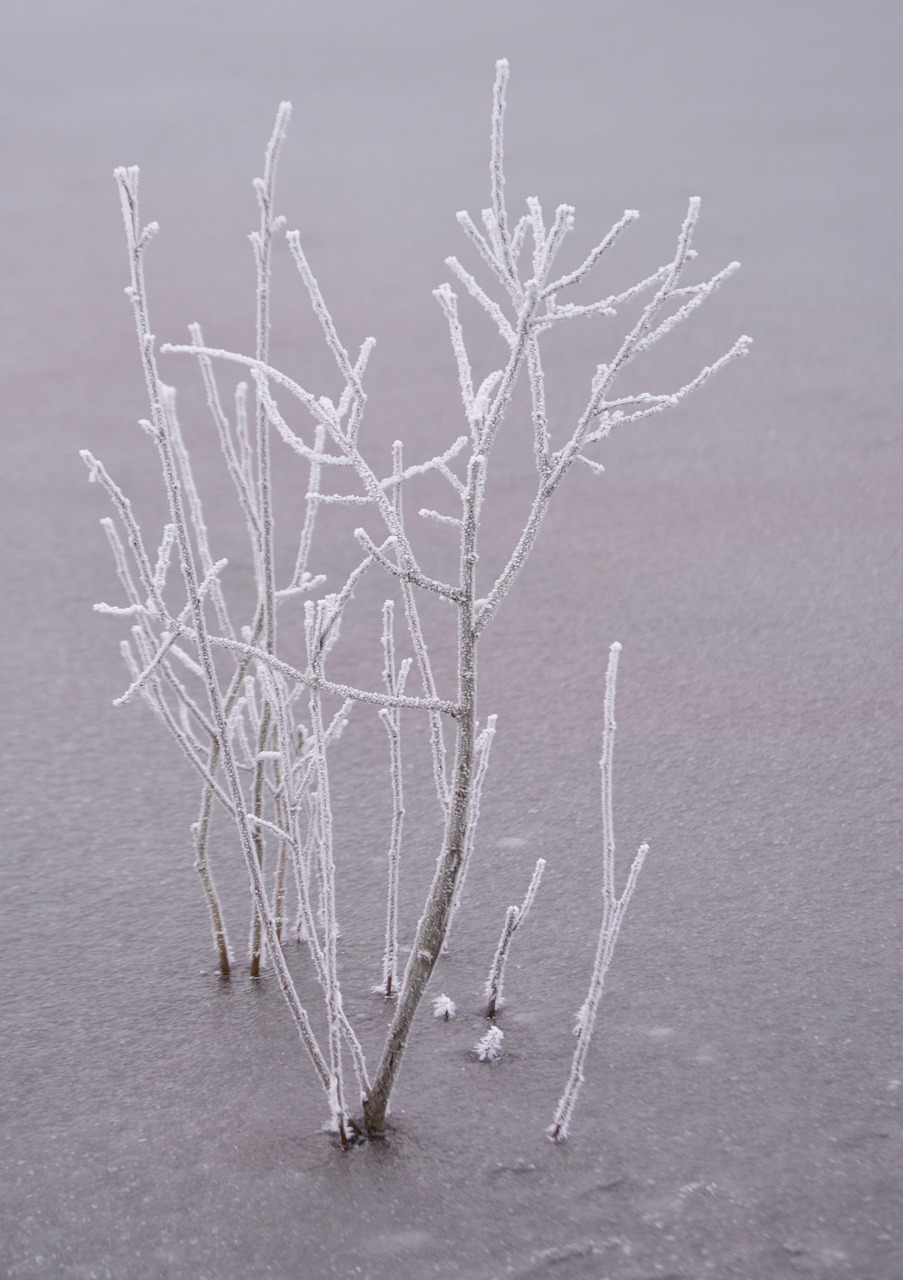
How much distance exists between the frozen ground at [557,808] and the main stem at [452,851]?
83mm

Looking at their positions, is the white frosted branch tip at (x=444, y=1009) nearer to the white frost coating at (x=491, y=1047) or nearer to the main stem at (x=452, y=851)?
the white frost coating at (x=491, y=1047)

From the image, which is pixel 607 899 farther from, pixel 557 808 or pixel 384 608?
pixel 557 808

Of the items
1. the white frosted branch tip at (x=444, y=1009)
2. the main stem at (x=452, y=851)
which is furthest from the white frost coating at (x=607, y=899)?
the white frosted branch tip at (x=444, y=1009)

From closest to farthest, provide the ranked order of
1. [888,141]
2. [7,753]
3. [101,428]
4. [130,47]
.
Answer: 1. [7,753]
2. [101,428]
3. [888,141]
4. [130,47]

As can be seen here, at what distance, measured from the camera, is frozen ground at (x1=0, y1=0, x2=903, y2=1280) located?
1.27 metres

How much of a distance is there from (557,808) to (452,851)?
2.51ft

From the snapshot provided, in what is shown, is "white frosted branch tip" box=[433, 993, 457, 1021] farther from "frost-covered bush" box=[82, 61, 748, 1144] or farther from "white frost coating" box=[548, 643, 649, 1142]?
"white frost coating" box=[548, 643, 649, 1142]

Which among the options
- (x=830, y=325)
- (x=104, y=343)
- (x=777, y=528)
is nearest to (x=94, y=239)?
(x=104, y=343)

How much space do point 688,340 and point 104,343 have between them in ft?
5.39

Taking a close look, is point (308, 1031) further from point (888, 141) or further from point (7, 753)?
point (888, 141)

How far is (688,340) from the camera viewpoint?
377 cm

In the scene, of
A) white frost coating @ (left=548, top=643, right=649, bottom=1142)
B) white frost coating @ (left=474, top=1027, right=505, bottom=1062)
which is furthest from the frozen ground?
white frost coating @ (left=548, top=643, right=649, bottom=1142)

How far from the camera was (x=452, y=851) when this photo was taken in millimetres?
1271

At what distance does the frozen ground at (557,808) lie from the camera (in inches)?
50.1
